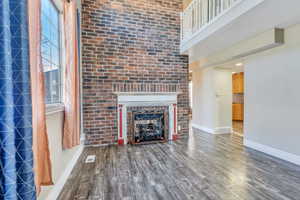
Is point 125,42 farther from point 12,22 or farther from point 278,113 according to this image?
point 278,113

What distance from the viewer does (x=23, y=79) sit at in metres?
0.89

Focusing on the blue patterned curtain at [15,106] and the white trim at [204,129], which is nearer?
the blue patterned curtain at [15,106]

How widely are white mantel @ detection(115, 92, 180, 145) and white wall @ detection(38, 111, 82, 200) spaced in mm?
1544

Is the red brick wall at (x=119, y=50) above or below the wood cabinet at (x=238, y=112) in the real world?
above

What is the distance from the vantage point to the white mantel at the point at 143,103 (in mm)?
3727

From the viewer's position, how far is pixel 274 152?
3025 mm

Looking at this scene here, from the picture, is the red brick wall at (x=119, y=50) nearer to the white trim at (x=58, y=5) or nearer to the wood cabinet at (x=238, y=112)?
the white trim at (x=58, y=5)

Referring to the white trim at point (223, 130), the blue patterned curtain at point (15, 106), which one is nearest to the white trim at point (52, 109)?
the blue patterned curtain at point (15, 106)

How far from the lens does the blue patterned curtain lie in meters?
0.81

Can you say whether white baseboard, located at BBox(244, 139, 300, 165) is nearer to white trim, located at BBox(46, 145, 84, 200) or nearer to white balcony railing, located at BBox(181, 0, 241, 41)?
white balcony railing, located at BBox(181, 0, 241, 41)

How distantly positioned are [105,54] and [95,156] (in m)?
2.18

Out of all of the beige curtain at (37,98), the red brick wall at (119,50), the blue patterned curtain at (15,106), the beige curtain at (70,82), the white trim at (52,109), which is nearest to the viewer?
the blue patterned curtain at (15,106)

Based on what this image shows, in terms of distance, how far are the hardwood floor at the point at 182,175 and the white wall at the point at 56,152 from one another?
18 cm

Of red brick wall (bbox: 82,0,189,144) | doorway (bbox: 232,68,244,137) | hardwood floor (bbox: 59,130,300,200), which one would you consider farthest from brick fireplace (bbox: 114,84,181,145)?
doorway (bbox: 232,68,244,137)
